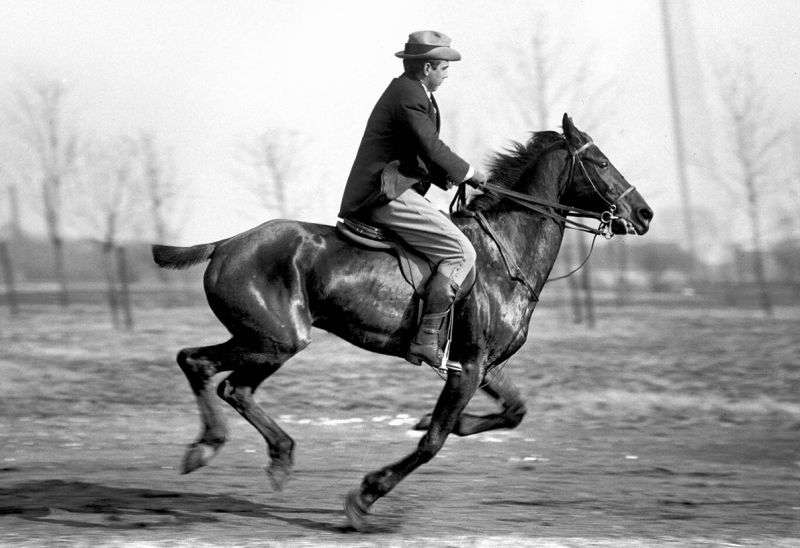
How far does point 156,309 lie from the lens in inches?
571

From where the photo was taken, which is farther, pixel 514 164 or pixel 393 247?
pixel 514 164

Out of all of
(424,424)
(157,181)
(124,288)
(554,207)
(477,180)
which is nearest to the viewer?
(477,180)

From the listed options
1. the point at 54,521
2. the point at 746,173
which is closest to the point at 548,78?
the point at 746,173

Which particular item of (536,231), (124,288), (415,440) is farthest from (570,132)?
(124,288)

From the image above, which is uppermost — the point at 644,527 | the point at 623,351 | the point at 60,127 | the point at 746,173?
the point at 60,127

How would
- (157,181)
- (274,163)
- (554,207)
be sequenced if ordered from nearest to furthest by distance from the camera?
(554,207) → (274,163) → (157,181)

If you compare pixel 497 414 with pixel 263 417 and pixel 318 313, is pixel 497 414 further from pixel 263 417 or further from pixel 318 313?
pixel 263 417

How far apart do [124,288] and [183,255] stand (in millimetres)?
8357

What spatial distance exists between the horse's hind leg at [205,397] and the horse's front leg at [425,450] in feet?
3.09

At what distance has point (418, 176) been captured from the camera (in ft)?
21.4

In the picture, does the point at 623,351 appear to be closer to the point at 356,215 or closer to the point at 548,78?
the point at 548,78

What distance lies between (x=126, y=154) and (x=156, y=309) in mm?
2161

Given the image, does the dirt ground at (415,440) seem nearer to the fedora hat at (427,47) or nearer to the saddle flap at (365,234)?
the saddle flap at (365,234)

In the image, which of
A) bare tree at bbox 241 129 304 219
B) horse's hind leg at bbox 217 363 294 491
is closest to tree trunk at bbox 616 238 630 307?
bare tree at bbox 241 129 304 219
